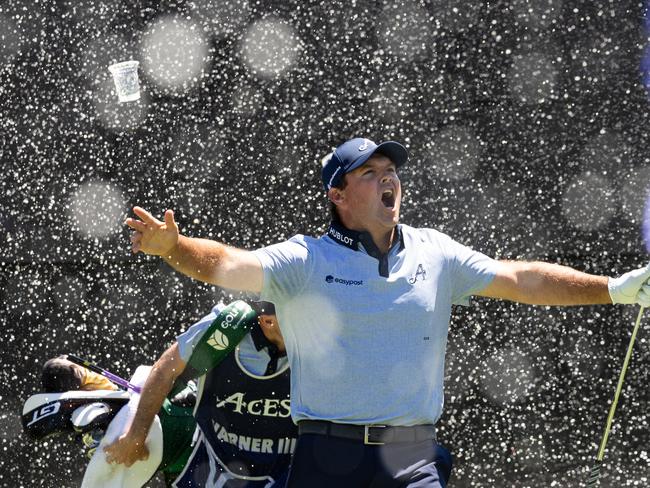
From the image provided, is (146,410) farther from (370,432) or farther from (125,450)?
(370,432)

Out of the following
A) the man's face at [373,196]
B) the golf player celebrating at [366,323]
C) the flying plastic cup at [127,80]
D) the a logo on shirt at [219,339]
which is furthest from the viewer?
the flying plastic cup at [127,80]

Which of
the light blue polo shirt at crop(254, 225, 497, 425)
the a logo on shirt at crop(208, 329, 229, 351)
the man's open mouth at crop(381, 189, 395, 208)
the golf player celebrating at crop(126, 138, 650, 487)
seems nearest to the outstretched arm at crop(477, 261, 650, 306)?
the golf player celebrating at crop(126, 138, 650, 487)

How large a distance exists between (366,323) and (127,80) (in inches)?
106

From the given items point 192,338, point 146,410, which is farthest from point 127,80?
point 146,410

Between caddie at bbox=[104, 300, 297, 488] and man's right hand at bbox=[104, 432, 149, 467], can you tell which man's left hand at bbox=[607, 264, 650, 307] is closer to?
caddie at bbox=[104, 300, 297, 488]

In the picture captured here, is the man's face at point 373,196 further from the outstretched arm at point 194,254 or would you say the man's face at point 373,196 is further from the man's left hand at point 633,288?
the man's left hand at point 633,288

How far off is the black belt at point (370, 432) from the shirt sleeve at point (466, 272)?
448mm

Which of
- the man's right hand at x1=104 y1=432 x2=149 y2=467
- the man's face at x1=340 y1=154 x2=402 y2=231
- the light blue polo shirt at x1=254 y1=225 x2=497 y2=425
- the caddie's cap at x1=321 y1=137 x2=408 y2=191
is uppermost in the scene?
the caddie's cap at x1=321 y1=137 x2=408 y2=191

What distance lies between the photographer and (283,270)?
2.86 m

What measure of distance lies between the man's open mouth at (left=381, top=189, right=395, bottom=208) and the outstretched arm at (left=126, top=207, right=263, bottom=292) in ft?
1.63

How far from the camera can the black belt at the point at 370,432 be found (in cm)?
280

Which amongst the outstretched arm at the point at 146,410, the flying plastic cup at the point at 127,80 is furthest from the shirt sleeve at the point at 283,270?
the flying plastic cup at the point at 127,80

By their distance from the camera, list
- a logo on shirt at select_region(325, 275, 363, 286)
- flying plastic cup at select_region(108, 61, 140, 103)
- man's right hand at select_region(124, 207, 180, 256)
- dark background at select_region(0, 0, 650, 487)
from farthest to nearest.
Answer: flying plastic cup at select_region(108, 61, 140, 103) → dark background at select_region(0, 0, 650, 487) → a logo on shirt at select_region(325, 275, 363, 286) → man's right hand at select_region(124, 207, 180, 256)

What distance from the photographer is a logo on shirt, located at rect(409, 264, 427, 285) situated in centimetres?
292
